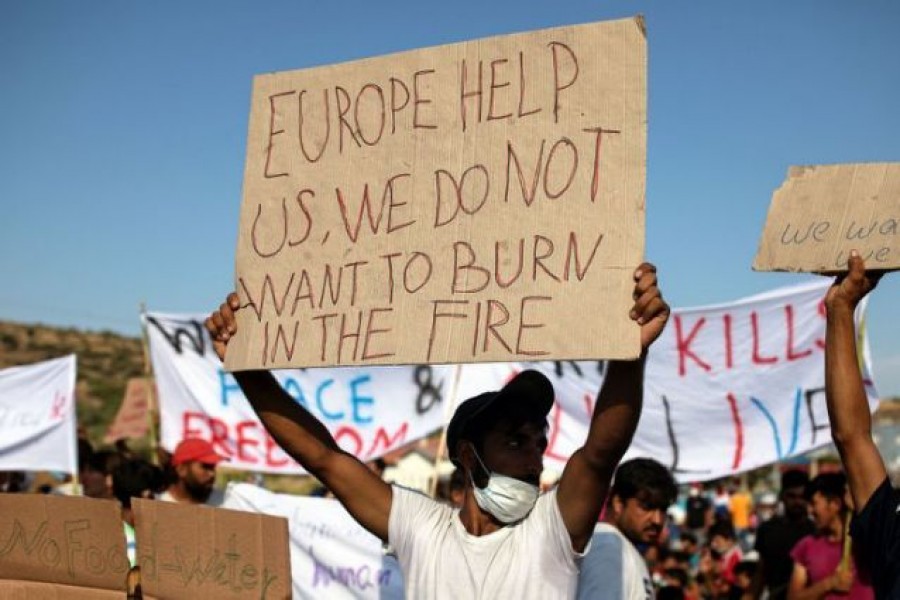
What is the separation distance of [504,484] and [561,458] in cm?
497

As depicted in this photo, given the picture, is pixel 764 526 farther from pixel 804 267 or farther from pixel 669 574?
pixel 804 267

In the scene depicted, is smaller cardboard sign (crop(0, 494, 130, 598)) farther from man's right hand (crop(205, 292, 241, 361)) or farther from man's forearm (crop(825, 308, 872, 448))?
man's forearm (crop(825, 308, 872, 448))

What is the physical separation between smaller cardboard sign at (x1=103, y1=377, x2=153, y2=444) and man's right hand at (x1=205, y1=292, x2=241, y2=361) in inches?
418

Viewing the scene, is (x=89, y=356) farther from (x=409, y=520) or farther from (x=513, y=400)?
(x=513, y=400)

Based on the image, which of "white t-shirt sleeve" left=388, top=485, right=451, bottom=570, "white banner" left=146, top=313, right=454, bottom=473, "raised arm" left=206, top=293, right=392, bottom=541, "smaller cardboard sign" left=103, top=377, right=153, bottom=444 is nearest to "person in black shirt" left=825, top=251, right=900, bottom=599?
"white t-shirt sleeve" left=388, top=485, right=451, bottom=570

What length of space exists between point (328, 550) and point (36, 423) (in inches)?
202

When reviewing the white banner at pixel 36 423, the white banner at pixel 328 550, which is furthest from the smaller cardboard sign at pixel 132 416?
the white banner at pixel 328 550

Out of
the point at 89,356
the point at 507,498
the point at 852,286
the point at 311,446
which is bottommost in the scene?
the point at 507,498

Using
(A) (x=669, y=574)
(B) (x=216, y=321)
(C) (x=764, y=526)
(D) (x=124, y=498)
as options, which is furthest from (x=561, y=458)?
(B) (x=216, y=321)

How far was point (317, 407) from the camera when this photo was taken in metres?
8.91

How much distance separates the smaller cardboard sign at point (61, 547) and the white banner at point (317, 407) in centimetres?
478

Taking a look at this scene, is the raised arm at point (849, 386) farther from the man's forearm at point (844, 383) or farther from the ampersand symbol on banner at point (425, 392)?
the ampersand symbol on banner at point (425, 392)

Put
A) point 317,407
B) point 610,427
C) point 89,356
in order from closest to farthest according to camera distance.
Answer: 1. point 610,427
2. point 317,407
3. point 89,356

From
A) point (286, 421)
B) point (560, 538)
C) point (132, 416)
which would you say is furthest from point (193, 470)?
point (132, 416)
